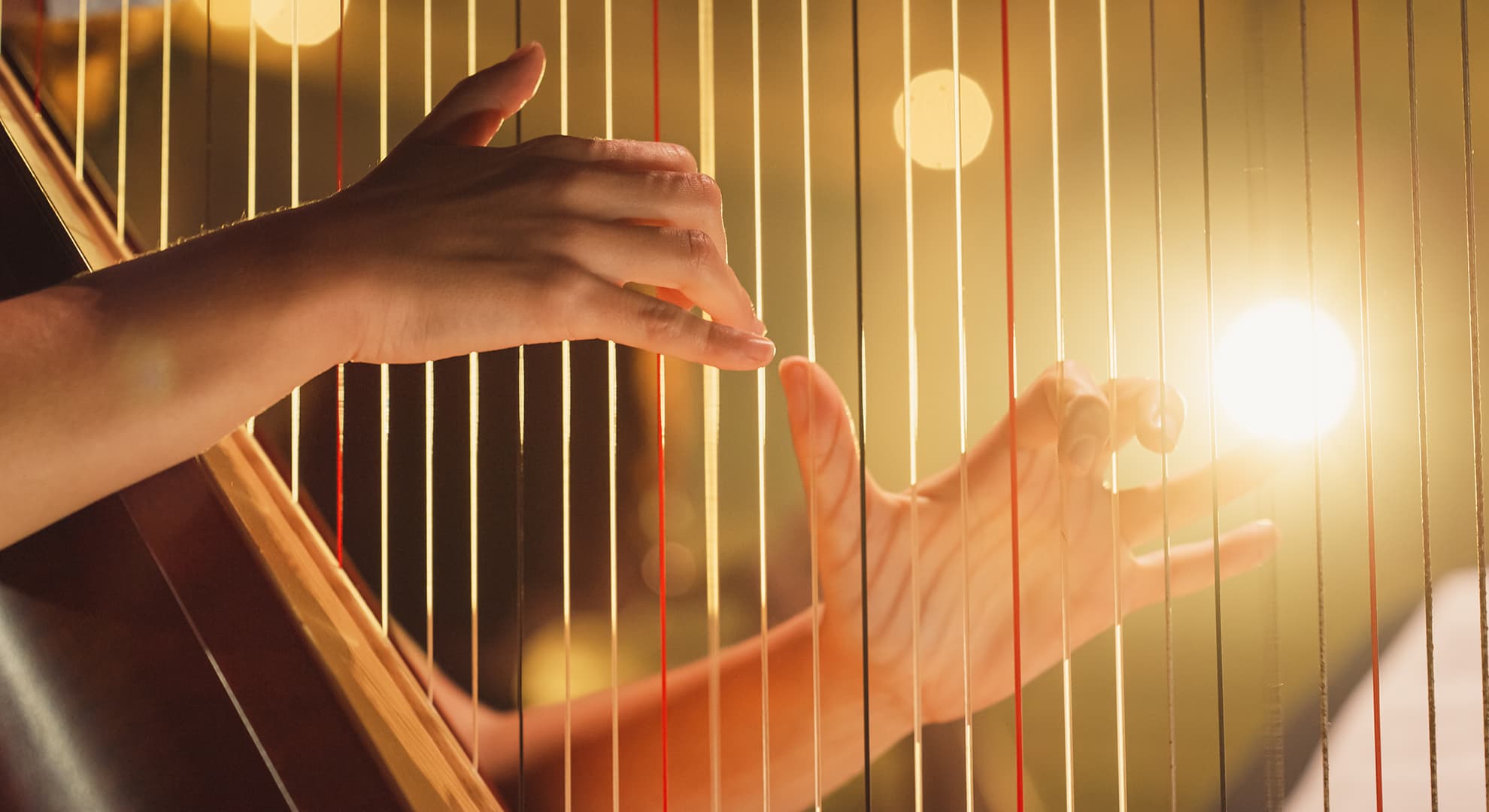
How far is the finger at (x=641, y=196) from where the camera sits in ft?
2.17

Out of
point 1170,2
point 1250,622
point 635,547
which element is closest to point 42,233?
point 635,547

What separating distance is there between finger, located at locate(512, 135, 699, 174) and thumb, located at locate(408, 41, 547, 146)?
0.04 m

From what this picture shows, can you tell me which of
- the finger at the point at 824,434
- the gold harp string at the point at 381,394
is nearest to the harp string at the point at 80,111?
the gold harp string at the point at 381,394

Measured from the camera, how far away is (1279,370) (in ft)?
2.98

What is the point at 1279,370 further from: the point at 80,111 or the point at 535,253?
the point at 80,111

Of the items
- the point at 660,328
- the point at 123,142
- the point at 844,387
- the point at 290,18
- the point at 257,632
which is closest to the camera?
the point at 660,328

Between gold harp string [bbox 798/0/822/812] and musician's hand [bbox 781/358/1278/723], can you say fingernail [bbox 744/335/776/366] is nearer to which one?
gold harp string [bbox 798/0/822/812]

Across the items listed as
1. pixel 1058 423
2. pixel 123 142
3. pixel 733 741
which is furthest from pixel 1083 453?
pixel 123 142

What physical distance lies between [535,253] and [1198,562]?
76cm

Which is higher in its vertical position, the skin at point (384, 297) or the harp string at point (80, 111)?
the harp string at point (80, 111)

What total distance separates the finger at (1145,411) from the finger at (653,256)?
0.41 m

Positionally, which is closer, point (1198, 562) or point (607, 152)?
point (607, 152)

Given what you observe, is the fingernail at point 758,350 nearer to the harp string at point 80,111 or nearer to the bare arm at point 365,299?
the bare arm at point 365,299

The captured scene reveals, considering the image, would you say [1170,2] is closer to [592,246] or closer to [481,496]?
[592,246]
